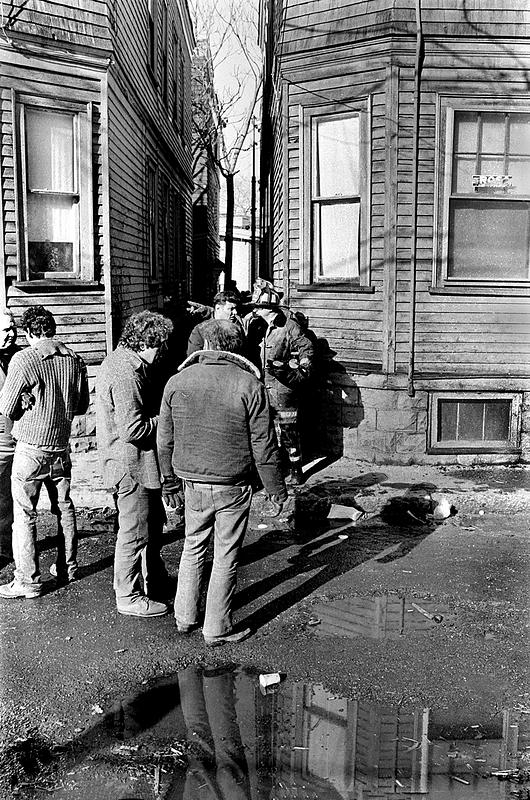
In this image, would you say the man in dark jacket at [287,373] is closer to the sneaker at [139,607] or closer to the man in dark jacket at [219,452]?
the sneaker at [139,607]

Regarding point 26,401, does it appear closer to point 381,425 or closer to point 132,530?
point 132,530

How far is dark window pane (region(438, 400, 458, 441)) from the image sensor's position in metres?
10.2

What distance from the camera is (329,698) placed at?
15.5 ft

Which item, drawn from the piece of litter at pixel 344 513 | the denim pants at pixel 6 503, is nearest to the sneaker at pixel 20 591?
the denim pants at pixel 6 503

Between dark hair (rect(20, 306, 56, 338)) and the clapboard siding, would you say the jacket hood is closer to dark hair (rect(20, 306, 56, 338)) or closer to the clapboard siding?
dark hair (rect(20, 306, 56, 338))

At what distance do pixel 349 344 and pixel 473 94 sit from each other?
3344 mm

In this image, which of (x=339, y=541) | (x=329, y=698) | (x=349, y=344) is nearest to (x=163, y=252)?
(x=349, y=344)

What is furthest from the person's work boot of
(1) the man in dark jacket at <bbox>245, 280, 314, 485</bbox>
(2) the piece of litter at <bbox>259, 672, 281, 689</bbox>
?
(2) the piece of litter at <bbox>259, 672, 281, 689</bbox>

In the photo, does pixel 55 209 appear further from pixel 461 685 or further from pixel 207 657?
pixel 461 685

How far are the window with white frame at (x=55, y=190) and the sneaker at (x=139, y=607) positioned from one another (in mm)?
5810

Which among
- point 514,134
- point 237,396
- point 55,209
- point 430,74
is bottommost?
point 237,396

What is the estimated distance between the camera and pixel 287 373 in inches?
365

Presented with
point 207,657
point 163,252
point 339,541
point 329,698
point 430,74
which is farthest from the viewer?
point 163,252

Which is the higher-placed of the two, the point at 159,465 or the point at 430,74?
the point at 430,74
